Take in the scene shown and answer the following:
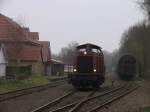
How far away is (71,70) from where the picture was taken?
36094 millimetres

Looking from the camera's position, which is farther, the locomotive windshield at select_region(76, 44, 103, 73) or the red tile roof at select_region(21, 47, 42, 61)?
the red tile roof at select_region(21, 47, 42, 61)

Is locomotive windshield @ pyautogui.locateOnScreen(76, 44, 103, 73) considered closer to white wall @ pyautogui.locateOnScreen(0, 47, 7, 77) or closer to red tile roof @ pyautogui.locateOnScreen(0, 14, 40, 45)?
white wall @ pyautogui.locateOnScreen(0, 47, 7, 77)

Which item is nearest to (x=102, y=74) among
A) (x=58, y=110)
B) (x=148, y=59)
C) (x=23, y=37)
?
(x=58, y=110)

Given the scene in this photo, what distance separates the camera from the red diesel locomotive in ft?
114

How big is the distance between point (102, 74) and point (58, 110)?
61.2 ft

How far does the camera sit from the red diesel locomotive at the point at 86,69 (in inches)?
1369

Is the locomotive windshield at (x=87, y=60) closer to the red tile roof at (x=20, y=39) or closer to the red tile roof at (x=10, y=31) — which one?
A: the red tile roof at (x=10, y=31)

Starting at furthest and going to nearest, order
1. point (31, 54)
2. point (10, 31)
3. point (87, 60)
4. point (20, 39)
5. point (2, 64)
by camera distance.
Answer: point (31, 54) < point (10, 31) < point (20, 39) < point (2, 64) < point (87, 60)

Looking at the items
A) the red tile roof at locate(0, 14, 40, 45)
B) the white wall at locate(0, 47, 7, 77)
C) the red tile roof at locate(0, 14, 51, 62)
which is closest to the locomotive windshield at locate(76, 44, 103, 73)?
the white wall at locate(0, 47, 7, 77)

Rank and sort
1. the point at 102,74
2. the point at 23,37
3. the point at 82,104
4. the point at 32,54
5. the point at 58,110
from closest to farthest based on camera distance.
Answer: the point at 58,110, the point at 82,104, the point at 102,74, the point at 23,37, the point at 32,54

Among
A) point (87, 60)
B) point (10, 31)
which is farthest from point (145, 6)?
point (10, 31)

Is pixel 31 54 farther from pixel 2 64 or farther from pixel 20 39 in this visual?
pixel 2 64

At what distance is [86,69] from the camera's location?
3544 cm

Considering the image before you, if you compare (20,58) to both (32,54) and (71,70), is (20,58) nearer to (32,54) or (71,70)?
(32,54)
